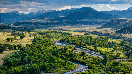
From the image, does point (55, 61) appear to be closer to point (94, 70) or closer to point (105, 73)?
point (94, 70)

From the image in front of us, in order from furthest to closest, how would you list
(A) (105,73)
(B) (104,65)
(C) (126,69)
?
(B) (104,65), (C) (126,69), (A) (105,73)

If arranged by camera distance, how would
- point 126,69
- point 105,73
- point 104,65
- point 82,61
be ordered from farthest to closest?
point 82,61, point 104,65, point 126,69, point 105,73

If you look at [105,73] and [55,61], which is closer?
[105,73]

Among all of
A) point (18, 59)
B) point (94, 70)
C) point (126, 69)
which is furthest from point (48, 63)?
point (126, 69)

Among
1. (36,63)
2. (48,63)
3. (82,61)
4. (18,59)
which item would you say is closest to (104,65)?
(82,61)

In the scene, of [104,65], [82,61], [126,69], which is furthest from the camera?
[82,61]

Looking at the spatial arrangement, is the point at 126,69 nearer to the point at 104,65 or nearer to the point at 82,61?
the point at 104,65

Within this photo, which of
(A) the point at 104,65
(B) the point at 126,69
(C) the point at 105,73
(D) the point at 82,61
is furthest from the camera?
(D) the point at 82,61

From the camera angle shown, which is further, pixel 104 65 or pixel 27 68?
pixel 104 65

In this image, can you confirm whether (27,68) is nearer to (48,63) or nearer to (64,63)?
(48,63)
